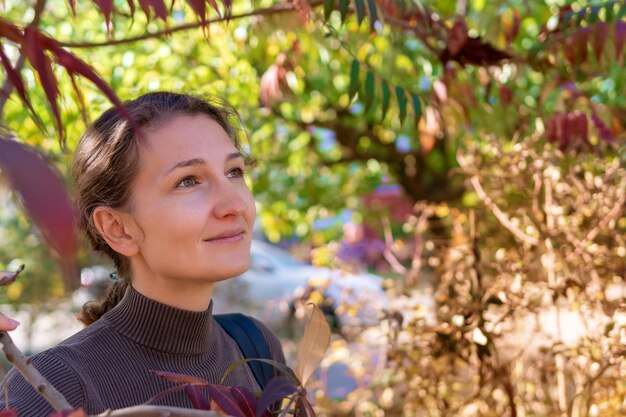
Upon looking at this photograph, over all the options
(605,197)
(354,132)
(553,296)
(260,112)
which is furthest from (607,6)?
(354,132)

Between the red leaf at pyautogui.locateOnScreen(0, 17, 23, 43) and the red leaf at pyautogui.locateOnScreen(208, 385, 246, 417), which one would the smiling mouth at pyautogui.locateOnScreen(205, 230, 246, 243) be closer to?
the red leaf at pyautogui.locateOnScreen(208, 385, 246, 417)

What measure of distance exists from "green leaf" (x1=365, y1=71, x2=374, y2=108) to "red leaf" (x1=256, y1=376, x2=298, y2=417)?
163 centimetres

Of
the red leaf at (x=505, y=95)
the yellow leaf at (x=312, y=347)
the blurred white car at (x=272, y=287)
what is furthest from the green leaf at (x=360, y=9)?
the blurred white car at (x=272, y=287)

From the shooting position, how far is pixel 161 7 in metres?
1.18

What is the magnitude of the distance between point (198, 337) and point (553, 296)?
4.92 feet

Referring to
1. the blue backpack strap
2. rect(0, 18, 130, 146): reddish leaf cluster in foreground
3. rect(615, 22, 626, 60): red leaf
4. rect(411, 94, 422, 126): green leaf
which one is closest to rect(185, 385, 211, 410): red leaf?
rect(0, 18, 130, 146): reddish leaf cluster in foreground

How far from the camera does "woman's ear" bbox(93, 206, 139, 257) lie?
1.87m

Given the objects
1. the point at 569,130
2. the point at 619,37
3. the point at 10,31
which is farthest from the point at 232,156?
the point at 569,130

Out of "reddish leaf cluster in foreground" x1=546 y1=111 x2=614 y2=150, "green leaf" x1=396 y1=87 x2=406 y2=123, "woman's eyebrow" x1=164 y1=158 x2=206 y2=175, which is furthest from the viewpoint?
"reddish leaf cluster in foreground" x1=546 y1=111 x2=614 y2=150

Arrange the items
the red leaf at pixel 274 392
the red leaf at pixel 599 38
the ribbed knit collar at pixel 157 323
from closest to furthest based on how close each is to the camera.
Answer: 1. the red leaf at pixel 274 392
2. the ribbed knit collar at pixel 157 323
3. the red leaf at pixel 599 38

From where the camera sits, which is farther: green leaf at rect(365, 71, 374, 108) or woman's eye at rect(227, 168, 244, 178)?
green leaf at rect(365, 71, 374, 108)

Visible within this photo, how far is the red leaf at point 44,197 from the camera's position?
0.70 m

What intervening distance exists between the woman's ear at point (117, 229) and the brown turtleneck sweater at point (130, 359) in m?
0.12

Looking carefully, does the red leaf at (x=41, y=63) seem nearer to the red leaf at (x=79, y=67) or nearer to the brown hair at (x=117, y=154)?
the red leaf at (x=79, y=67)
